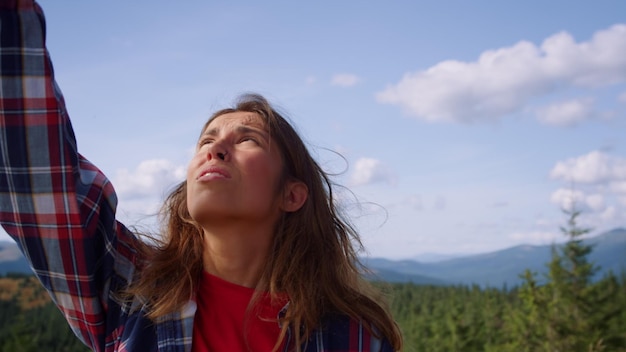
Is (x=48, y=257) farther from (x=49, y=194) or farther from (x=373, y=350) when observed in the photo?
(x=373, y=350)

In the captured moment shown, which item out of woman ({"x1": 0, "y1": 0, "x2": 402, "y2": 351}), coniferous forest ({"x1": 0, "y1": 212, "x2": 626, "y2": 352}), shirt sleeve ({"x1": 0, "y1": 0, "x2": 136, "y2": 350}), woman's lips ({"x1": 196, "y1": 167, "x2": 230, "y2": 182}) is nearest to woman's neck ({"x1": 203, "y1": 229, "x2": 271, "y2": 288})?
woman ({"x1": 0, "y1": 0, "x2": 402, "y2": 351})

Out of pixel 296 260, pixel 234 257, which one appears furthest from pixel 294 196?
pixel 234 257

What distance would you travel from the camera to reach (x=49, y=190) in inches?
80.7

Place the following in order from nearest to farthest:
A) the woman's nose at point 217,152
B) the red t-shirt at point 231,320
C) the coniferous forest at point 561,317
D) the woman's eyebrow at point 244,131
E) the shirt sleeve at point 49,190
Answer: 1. the shirt sleeve at point 49,190
2. the red t-shirt at point 231,320
3. the woman's nose at point 217,152
4. the woman's eyebrow at point 244,131
5. the coniferous forest at point 561,317

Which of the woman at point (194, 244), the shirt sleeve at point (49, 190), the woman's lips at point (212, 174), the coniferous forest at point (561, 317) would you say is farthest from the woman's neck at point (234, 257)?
the coniferous forest at point (561, 317)

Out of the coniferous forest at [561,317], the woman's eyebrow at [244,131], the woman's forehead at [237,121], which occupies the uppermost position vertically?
the woman's forehead at [237,121]

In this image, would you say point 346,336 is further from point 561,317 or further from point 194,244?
point 561,317

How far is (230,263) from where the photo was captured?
7.73ft

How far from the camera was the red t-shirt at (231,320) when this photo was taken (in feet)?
7.14

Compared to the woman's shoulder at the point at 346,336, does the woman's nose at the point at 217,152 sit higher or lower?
higher

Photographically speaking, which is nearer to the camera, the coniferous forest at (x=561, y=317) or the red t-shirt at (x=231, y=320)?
the red t-shirt at (x=231, y=320)

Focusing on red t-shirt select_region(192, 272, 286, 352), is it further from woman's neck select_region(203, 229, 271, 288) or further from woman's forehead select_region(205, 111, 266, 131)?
woman's forehead select_region(205, 111, 266, 131)

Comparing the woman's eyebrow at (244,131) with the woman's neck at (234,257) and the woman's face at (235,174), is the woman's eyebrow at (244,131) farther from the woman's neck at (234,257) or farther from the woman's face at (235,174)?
the woman's neck at (234,257)

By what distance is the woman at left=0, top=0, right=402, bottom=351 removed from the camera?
2.02 meters
